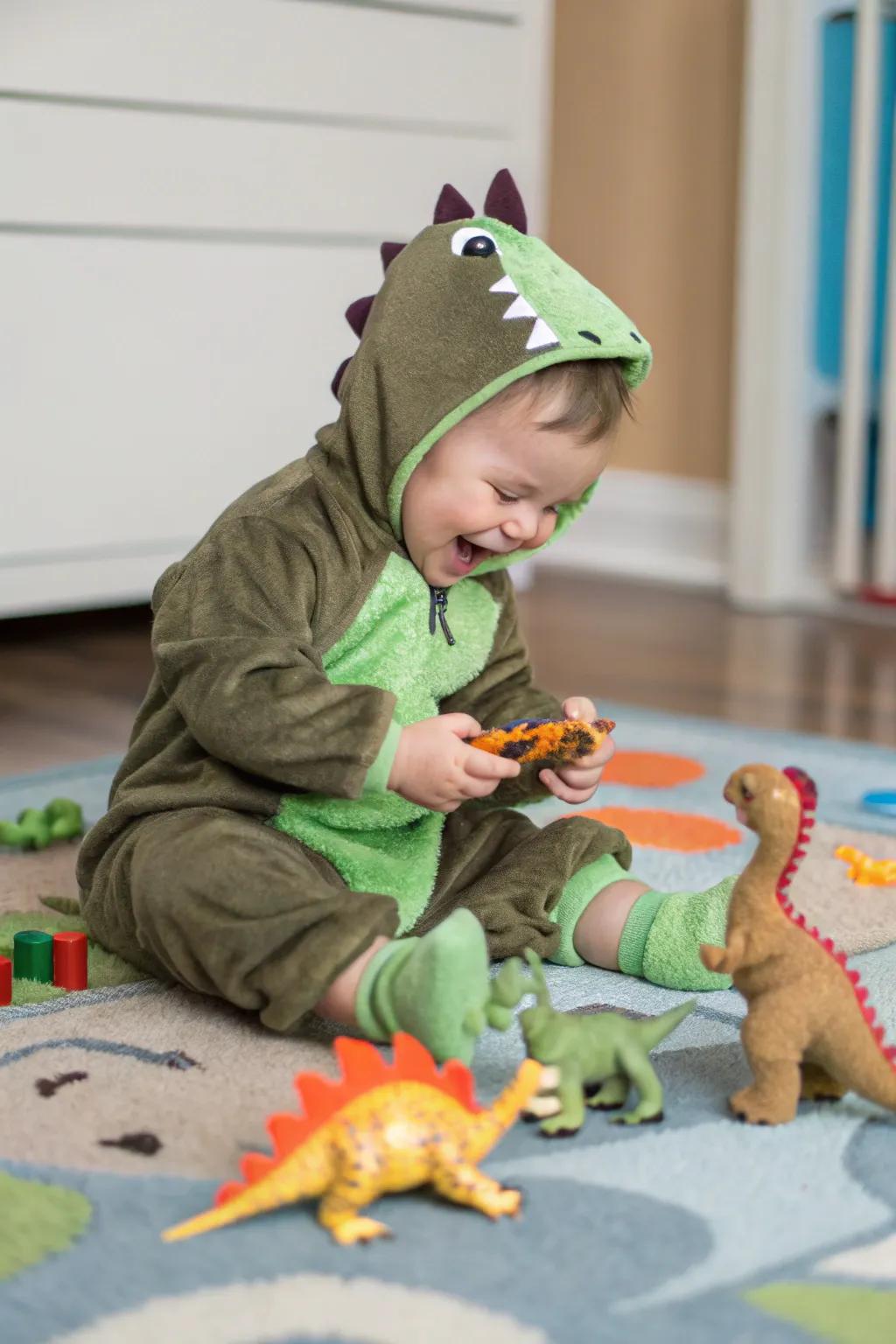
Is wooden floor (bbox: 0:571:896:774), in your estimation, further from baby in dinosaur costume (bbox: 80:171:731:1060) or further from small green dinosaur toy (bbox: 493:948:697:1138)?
small green dinosaur toy (bbox: 493:948:697:1138)

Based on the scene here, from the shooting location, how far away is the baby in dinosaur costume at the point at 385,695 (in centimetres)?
94

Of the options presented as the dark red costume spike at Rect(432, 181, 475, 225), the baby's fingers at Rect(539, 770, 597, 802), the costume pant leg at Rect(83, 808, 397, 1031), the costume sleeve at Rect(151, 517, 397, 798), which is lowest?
the costume pant leg at Rect(83, 808, 397, 1031)

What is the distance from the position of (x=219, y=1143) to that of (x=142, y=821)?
27cm

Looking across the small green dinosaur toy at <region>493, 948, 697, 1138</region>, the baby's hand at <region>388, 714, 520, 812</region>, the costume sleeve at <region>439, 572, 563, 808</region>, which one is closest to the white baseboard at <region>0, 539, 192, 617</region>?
the costume sleeve at <region>439, 572, 563, 808</region>

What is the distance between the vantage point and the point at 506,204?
109 centimetres

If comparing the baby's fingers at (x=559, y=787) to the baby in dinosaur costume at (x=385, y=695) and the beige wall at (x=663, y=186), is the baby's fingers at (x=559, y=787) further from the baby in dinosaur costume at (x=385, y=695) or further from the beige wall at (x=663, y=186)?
the beige wall at (x=663, y=186)

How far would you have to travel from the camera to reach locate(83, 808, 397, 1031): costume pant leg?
89 cm

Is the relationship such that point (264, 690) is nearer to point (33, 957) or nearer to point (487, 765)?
point (487, 765)

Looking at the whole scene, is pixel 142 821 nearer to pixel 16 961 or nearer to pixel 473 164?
pixel 16 961

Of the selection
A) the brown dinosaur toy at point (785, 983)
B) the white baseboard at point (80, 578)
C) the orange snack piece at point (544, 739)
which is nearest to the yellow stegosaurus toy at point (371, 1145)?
the brown dinosaur toy at point (785, 983)

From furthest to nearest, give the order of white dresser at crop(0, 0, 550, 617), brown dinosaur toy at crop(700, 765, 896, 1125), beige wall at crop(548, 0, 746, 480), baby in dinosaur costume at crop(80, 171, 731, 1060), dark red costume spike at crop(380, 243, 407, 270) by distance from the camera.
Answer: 1. beige wall at crop(548, 0, 746, 480)
2. white dresser at crop(0, 0, 550, 617)
3. dark red costume spike at crop(380, 243, 407, 270)
4. baby in dinosaur costume at crop(80, 171, 731, 1060)
5. brown dinosaur toy at crop(700, 765, 896, 1125)

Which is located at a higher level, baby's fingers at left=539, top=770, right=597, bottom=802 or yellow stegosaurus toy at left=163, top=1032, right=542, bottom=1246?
baby's fingers at left=539, top=770, right=597, bottom=802

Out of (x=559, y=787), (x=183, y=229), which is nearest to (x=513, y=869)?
(x=559, y=787)

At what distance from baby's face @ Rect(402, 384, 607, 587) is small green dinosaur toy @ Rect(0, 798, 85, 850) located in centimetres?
44
